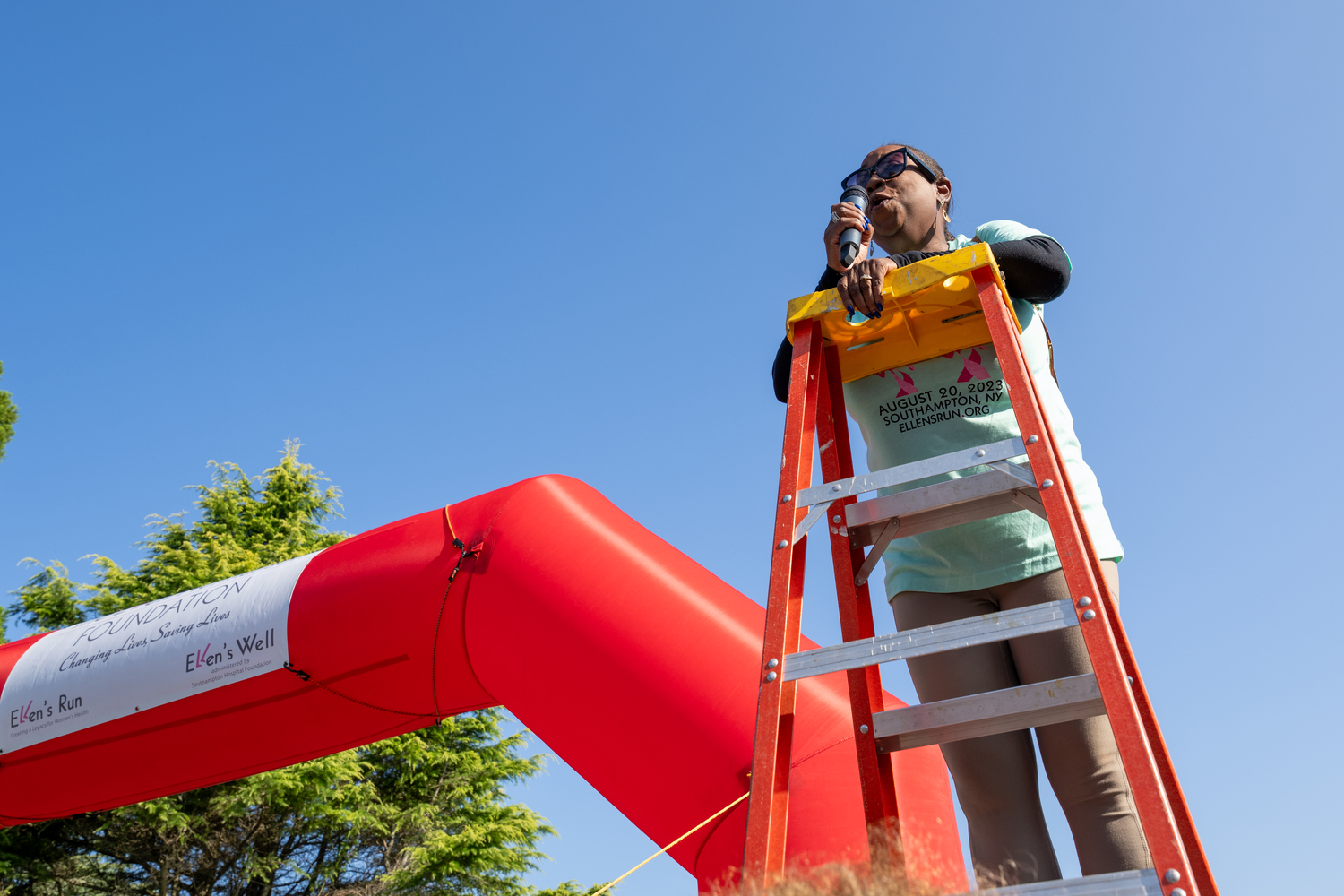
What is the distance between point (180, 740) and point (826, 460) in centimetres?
304

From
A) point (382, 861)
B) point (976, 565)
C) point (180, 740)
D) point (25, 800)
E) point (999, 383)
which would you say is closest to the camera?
point (976, 565)

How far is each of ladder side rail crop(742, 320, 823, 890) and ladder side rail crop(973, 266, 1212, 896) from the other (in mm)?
364

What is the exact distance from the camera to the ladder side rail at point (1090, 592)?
1.12m

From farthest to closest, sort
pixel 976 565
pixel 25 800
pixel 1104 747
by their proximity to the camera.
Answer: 1. pixel 25 800
2. pixel 976 565
3. pixel 1104 747

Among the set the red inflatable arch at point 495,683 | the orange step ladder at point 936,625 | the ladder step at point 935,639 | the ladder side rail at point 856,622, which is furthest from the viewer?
the red inflatable arch at point 495,683

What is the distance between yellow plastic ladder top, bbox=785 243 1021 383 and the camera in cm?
172

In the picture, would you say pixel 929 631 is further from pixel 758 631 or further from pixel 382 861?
pixel 382 861

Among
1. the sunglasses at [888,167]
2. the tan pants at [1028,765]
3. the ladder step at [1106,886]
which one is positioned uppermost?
the sunglasses at [888,167]

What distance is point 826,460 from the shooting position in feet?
6.37

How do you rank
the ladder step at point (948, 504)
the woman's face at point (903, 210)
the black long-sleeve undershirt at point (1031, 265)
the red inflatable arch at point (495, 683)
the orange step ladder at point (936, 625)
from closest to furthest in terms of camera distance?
1. the orange step ladder at point (936, 625)
2. the ladder step at point (948, 504)
3. the black long-sleeve undershirt at point (1031, 265)
4. the woman's face at point (903, 210)
5. the red inflatable arch at point (495, 683)

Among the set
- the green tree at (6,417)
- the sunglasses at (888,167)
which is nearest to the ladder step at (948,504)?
the sunglasses at (888,167)

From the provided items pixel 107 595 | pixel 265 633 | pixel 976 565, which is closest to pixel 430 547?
pixel 265 633

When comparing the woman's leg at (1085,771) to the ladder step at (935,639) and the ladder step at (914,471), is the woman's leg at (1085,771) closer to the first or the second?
the ladder step at (935,639)

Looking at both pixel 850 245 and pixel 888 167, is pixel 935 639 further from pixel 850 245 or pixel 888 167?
pixel 888 167
